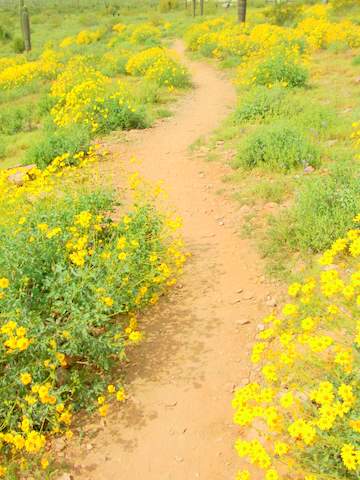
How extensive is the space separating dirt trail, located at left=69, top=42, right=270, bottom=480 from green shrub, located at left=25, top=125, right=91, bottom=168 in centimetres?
276

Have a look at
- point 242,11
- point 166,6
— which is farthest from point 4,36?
point 166,6

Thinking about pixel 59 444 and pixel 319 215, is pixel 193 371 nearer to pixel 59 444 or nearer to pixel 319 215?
pixel 59 444

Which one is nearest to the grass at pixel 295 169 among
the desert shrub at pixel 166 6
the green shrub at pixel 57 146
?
the green shrub at pixel 57 146

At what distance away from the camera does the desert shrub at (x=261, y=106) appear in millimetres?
8258

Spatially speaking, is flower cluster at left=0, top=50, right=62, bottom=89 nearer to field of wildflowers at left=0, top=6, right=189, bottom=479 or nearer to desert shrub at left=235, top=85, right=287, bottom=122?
desert shrub at left=235, top=85, right=287, bottom=122

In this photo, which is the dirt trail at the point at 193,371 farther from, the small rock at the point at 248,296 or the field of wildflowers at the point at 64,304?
the field of wildflowers at the point at 64,304

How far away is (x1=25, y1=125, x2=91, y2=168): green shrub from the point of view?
24.7 feet

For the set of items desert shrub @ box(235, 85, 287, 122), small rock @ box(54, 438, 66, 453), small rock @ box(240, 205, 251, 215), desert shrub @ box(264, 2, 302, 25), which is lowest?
small rock @ box(54, 438, 66, 453)

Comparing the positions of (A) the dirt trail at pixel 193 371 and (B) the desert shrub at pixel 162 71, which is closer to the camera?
(A) the dirt trail at pixel 193 371

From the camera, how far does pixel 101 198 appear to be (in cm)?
488

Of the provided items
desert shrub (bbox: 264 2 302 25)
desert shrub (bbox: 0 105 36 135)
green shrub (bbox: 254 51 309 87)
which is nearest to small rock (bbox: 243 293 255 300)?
green shrub (bbox: 254 51 309 87)

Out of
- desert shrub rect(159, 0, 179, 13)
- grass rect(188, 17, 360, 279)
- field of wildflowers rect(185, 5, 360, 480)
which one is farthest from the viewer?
desert shrub rect(159, 0, 179, 13)

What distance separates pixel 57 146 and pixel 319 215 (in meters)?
4.83

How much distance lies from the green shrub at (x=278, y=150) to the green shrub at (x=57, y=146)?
2.71 metres
